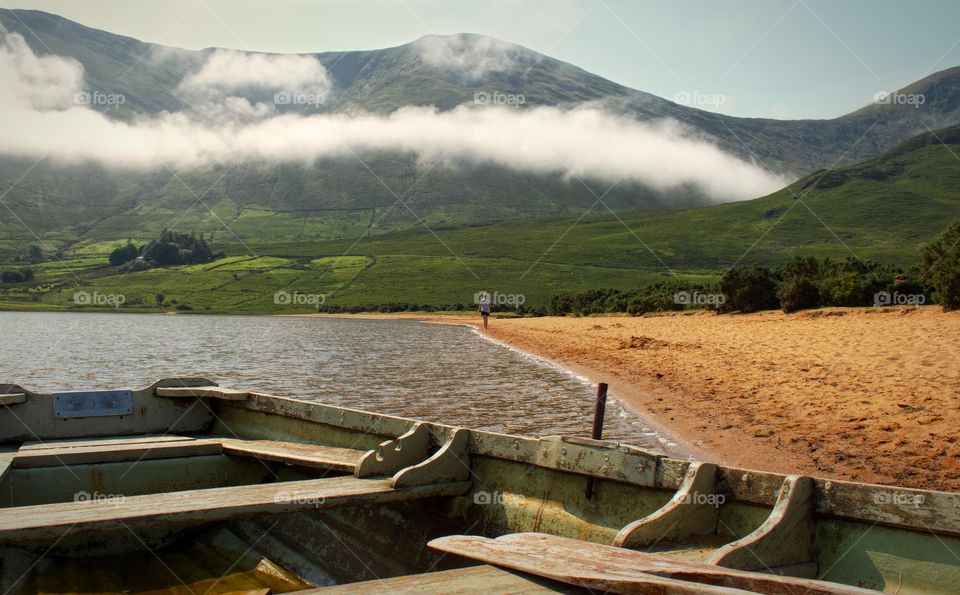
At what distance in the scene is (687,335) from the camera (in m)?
34.8

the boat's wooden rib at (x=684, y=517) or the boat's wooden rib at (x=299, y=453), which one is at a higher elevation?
the boat's wooden rib at (x=684, y=517)

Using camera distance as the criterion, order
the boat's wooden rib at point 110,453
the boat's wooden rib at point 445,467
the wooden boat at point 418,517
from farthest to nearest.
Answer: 1. the boat's wooden rib at point 110,453
2. the boat's wooden rib at point 445,467
3. the wooden boat at point 418,517

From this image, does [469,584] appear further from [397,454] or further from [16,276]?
[16,276]

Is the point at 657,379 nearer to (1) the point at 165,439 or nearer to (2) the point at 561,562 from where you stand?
(1) the point at 165,439

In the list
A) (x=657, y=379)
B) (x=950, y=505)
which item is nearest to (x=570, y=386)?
(x=657, y=379)

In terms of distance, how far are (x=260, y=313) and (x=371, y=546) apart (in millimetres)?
116333

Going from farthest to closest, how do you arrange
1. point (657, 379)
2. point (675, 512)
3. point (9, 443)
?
1. point (657, 379)
2. point (9, 443)
3. point (675, 512)

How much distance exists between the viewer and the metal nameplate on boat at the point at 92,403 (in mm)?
11609
